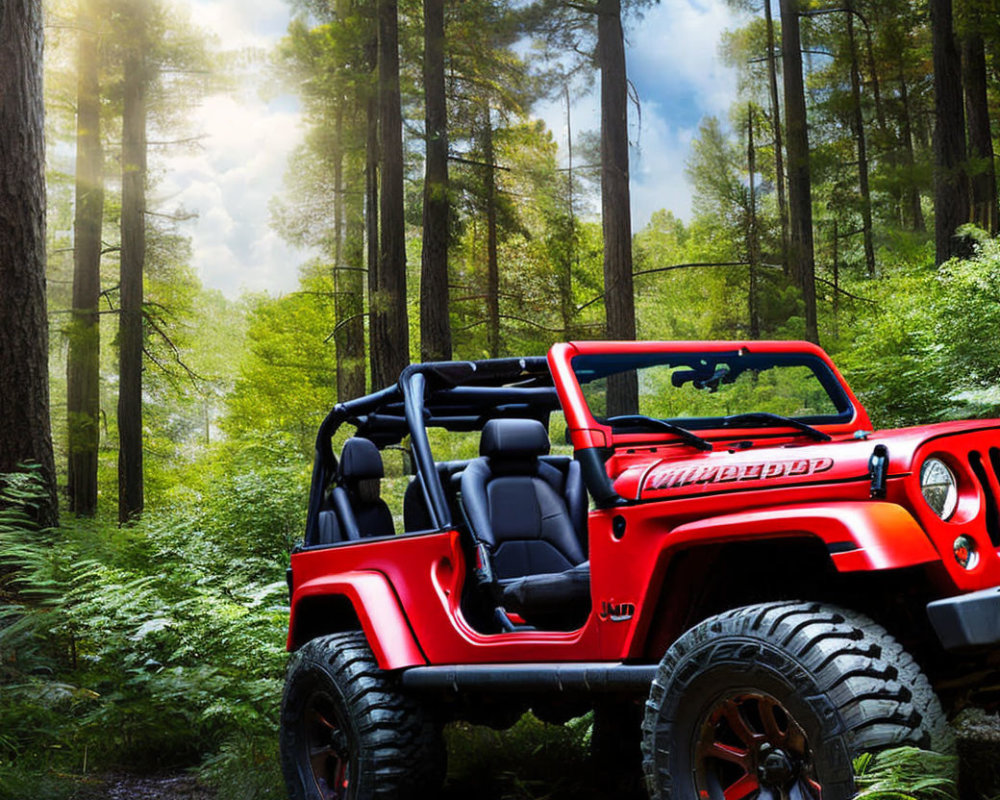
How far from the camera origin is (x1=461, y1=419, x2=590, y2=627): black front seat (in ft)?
16.7

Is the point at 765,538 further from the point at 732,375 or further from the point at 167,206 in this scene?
the point at 167,206

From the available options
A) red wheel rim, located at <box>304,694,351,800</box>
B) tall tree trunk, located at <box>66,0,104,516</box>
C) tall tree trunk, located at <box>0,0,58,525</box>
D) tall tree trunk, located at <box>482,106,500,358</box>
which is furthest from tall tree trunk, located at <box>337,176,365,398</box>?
red wheel rim, located at <box>304,694,351,800</box>

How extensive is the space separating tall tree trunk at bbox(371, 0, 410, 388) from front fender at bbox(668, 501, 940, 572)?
1190cm

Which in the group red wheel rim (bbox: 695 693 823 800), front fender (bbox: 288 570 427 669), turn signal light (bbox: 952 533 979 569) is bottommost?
red wheel rim (bbox: 695 693 823 800)

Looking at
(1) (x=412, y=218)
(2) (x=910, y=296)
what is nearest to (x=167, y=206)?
(1) (x=412, y=218)

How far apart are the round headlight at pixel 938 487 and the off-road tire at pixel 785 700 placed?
1.34 feet

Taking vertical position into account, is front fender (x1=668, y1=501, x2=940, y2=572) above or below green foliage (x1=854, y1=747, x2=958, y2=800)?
above

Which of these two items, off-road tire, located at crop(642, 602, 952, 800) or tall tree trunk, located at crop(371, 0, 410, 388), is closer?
off-road tire, located at crop(642, 602, 952, 800)

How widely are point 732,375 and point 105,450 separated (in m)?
28.0

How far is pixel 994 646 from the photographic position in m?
2.90

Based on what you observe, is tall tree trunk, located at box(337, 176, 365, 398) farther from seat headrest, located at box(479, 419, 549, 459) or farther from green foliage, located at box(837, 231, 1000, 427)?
seat headrest, located at box(479, 419, 549, 459)

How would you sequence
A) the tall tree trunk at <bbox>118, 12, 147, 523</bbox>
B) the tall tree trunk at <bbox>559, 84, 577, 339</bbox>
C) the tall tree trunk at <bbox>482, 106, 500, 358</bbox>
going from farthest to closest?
1. the tall tree trunk at <bbox>559, 84, 577, 339</bbox>
2. the tall tree trunk at <bbox>482, 106, 500, 358</bbox>
3. the tall tree trunk at <bbox>118, 12, 147, 523</bbox>

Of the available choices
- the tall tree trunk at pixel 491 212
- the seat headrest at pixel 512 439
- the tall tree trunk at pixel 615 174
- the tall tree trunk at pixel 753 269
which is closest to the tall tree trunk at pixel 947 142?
the tall tree trunk at pixel 753 269

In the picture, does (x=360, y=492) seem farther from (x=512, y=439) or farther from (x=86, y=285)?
(x=86, y=285)
